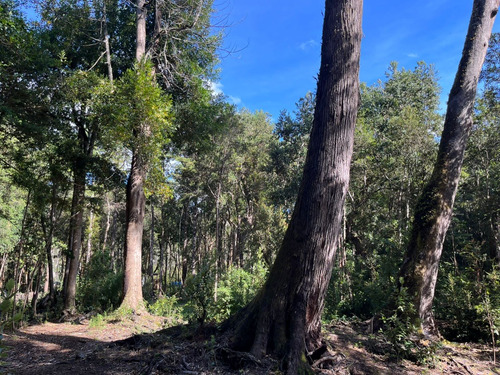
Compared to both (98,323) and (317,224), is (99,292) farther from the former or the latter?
(317,224)

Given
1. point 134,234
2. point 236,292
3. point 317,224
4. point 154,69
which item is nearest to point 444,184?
point 317,224

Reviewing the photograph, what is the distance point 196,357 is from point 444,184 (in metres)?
5.09

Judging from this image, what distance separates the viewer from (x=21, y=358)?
15.2ft

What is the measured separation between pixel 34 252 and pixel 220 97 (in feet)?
28.5

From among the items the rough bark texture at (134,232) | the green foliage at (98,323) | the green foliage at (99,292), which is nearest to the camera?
the green foliage at (98,323)

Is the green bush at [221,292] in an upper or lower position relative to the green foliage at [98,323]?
upper

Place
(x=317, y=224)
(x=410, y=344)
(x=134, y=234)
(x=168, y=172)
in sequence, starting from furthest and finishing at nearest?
(x=168, y=172) → (x=134, y=234) → (x=410, y=344) → (x=317, y=224)

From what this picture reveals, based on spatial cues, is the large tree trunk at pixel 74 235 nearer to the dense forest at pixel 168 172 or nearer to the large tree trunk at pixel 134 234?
the dense forest at pixel 168 172

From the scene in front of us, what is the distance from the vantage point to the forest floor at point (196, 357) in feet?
11.7

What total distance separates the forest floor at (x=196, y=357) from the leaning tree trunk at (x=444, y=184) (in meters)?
0.78

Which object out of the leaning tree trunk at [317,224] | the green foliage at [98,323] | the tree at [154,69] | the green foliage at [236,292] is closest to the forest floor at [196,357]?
the leaning tree trunk at [317,224]

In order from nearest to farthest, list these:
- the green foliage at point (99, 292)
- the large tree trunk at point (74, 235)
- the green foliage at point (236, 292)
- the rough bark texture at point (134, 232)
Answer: the green foliage at point (236, 292) → the rough bark texture at point (134, 232) → the large tree trunk at point (74, 235) → the green foliage at point (99, 292)

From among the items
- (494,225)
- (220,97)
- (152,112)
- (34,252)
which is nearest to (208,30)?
(220,97)

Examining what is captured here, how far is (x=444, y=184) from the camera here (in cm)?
585
